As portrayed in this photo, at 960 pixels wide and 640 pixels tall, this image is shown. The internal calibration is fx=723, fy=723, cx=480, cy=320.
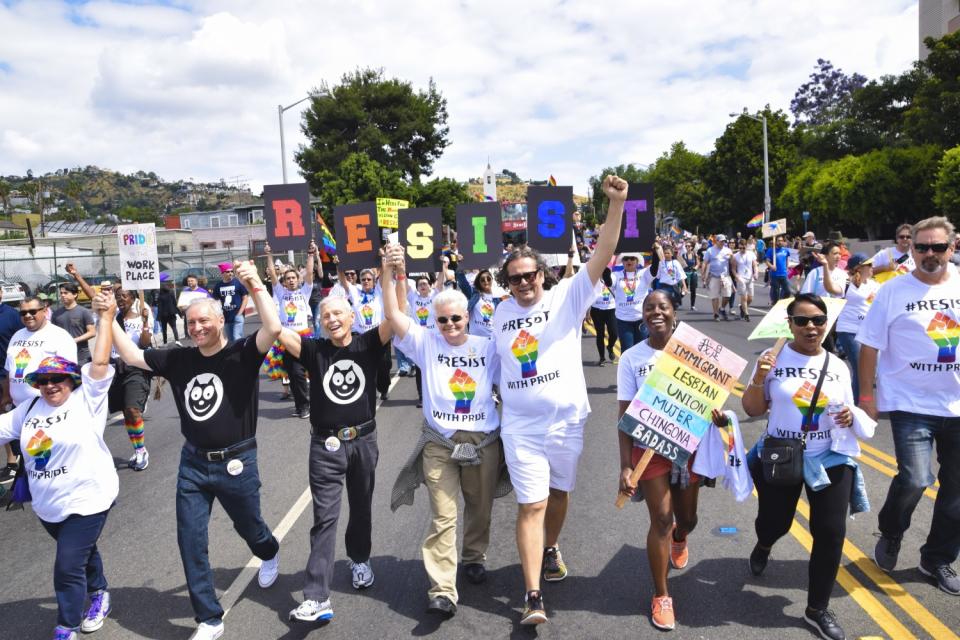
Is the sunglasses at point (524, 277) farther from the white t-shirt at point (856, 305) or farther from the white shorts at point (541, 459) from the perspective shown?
the white t-shirt at point (856, 305)

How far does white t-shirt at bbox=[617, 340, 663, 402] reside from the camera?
13.3ft

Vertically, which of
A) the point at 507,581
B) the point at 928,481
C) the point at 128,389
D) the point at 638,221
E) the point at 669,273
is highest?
the point at 638,221

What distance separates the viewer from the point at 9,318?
7.78 metres

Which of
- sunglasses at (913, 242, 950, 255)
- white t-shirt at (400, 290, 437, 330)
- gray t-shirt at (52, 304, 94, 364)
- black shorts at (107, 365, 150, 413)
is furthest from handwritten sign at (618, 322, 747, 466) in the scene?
gray t-shirt at (52, 304, 94, 364)

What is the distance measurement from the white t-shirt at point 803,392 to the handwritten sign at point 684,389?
25 centimetres

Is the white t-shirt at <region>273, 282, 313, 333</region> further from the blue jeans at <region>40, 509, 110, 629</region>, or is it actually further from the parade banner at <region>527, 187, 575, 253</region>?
the blue jeans at <region>40, 509, 110, 629</region>

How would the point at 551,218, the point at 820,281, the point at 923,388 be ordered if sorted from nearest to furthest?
the point at 923,388, the point at 551,218, the point at 820,281

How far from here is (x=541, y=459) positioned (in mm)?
4016

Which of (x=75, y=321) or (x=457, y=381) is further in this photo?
(x=75, y=321)

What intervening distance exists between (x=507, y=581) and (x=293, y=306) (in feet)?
22.6

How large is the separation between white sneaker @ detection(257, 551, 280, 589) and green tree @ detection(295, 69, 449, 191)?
→ 49300 millimetres

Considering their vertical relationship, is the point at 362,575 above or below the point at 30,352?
below

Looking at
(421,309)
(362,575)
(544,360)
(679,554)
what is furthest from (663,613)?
(421,309)

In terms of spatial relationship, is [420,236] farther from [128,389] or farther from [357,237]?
[128,389]
